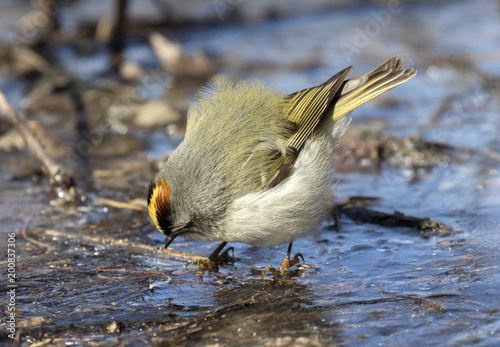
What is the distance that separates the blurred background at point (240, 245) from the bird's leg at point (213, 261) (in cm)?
9

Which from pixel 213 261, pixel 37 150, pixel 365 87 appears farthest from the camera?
pixel 37 150

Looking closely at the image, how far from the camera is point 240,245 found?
4730 millimetres

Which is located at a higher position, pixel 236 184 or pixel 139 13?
pixel 139 13

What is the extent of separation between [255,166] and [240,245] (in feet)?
2.52

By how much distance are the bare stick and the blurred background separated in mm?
21

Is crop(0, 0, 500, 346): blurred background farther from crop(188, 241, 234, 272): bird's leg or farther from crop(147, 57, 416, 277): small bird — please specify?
crop(147, 57, 416, 277): small bird

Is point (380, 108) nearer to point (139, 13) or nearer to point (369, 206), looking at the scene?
point (369, 206)

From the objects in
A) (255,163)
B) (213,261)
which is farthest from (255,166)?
(213,261)

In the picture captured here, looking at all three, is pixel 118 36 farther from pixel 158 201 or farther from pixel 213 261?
pixel 213 261

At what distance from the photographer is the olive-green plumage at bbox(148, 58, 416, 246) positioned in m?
4.06

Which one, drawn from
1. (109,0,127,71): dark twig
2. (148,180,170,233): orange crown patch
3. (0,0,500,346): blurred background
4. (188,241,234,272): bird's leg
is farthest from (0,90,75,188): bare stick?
(109,0,127,71): dark twig

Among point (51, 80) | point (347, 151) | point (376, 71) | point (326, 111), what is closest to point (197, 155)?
point (326, 111)

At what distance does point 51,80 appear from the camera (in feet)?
27.6

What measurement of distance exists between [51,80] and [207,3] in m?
4.81
